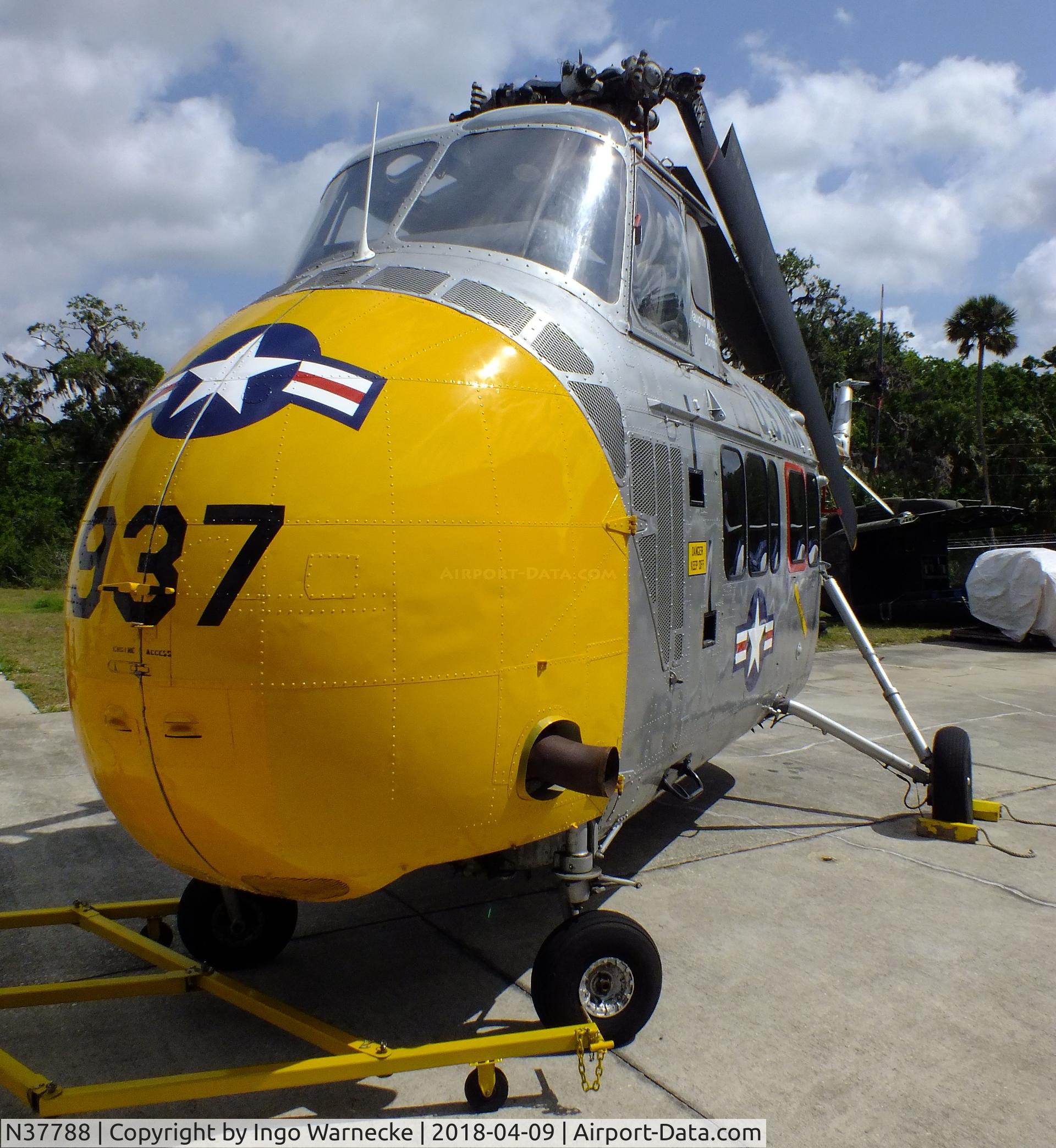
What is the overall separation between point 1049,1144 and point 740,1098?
1.02m

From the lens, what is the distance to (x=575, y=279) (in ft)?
12.6

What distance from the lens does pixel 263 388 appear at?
2871 mm

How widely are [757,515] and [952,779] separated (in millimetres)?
2666

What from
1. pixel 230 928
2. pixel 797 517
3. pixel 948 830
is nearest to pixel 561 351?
pixel 230 928

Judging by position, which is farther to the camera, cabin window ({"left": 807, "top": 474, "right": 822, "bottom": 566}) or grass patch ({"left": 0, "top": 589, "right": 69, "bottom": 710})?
grass patch ({"left": 0, "top": 589, "right": 69, "bottom": 710})

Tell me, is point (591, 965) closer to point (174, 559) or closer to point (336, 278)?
point (174, 559)

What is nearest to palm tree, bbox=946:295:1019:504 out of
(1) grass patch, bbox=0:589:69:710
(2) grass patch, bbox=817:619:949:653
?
(2) grass patch, bbox=817:619:949:653

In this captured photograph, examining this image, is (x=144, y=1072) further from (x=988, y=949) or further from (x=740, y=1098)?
(x=988, y=949)

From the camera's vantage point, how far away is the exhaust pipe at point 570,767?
9.62ft

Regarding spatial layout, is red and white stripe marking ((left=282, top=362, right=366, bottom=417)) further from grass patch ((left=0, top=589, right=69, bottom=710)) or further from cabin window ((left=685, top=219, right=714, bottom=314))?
grass patch ((left=0, top=589, right=69, bottom=710))

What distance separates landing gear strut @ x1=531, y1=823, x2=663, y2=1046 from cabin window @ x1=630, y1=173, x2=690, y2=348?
7.84ft

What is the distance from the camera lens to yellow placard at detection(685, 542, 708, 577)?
4.20 metres

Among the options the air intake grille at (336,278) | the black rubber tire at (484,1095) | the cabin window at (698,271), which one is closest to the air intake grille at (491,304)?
the air intake grille at (336,278)

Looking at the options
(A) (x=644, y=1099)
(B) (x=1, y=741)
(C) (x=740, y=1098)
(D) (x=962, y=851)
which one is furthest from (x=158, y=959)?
(B) (x=1, y=741)
